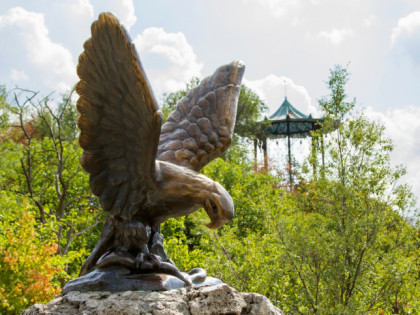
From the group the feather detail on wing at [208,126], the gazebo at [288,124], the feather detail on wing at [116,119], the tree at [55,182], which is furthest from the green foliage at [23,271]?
the gazebo at [288,124]

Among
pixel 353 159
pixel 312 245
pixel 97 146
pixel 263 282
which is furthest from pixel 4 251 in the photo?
pixel 353 159

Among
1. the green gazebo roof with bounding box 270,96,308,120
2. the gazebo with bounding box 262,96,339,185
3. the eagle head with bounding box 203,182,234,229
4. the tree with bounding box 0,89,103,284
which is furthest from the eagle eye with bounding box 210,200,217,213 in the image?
the green gazebo roof with bounding box 270,96,308,120

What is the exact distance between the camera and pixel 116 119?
3.62m

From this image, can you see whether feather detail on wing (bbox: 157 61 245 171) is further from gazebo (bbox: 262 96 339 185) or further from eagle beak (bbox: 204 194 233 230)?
gazebo (bbox: 262 96 339 185)

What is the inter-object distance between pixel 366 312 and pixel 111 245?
5.42m

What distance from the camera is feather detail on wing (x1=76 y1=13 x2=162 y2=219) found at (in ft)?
10.6

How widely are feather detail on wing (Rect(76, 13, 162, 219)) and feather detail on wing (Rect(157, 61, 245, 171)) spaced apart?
592 mm

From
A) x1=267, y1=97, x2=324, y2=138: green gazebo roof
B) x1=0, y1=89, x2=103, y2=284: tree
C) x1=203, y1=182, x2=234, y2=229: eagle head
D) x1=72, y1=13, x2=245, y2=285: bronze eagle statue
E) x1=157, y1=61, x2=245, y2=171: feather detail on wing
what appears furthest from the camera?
x1=267, y1=97, x2=324, y2=138: green gazebo roof

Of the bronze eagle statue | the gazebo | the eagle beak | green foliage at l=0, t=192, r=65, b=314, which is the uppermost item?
the gazebo

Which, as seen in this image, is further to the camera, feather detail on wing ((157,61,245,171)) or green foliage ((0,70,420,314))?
green foliage ((0,70,420,314))

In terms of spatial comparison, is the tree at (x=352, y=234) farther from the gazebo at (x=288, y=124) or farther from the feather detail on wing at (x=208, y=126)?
the gazebo at (x=288, y=124)

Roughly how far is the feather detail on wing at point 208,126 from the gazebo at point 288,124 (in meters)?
20.2

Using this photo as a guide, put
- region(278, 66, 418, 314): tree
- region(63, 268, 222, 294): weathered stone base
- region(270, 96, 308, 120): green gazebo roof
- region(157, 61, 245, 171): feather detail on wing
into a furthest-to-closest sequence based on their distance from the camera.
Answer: region(270, 96, 308, 120): green gazebo roof
region(278, 66, 418, 314): tree
region(157, 61, 245, 171): feather detail on wing
region(63, 268, 222, 294): weathered stone base

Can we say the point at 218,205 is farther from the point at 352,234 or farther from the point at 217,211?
the point at 352,234
